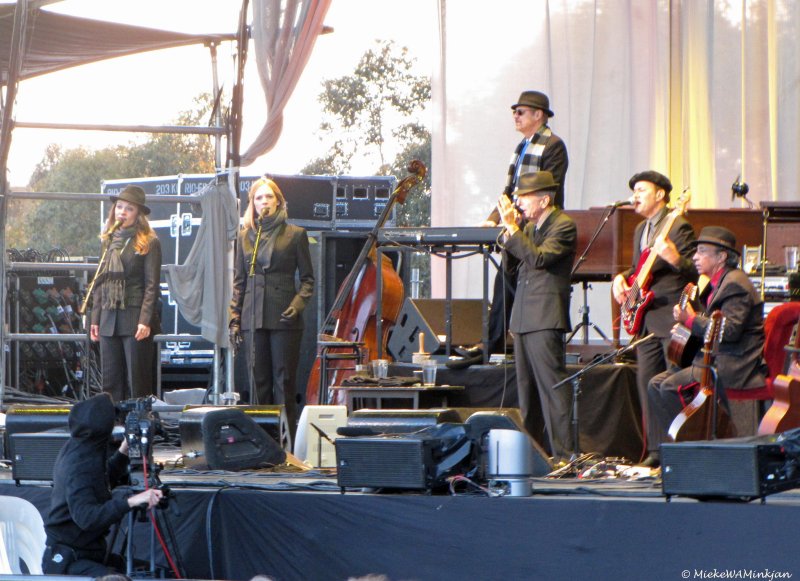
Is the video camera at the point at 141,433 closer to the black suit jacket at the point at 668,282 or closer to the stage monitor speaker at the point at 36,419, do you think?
the stage monitor speaker at the point at 36,419

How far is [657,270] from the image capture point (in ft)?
19.5

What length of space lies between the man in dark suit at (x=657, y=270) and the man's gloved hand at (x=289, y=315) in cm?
182

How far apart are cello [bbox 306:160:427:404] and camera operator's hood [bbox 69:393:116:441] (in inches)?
130

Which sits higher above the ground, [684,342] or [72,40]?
[72,40]

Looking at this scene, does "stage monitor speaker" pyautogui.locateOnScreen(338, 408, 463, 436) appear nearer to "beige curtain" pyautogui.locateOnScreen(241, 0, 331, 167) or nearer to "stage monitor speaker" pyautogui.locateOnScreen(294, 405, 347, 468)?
"stage monitor speaker" pyautogui.locateOnScreen(294, 405, 347, 468)

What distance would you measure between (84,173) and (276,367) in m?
11.6

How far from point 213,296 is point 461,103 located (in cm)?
255

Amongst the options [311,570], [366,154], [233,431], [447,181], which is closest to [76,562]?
[311,570]

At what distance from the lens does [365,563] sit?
15.1ft

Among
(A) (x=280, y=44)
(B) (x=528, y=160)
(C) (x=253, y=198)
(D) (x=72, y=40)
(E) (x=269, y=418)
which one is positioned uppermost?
(D) (x=72, y=40)

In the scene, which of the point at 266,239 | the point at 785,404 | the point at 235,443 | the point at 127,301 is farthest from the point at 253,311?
the point at 785,404

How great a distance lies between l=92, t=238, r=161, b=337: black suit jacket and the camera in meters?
7.00

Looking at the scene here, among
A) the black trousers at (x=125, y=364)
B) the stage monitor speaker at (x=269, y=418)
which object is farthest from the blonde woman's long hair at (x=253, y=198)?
the stage monitor speaker at (x=269, y=418)

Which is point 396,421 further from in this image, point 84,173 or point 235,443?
point 84,173
